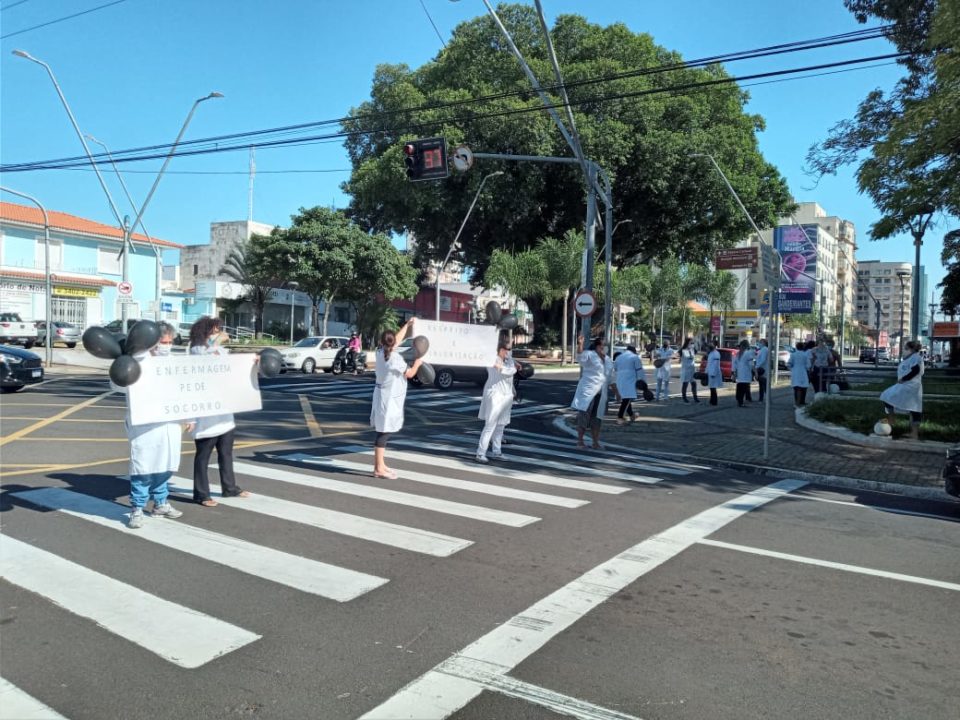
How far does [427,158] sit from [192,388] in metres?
9.05

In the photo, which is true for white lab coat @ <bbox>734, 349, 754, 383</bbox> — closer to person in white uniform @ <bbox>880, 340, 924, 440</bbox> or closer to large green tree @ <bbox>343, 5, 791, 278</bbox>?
person in white uniform @ <bbox>880, 340, 924, 440</bbox>

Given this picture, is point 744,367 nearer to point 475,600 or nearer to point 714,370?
point 714,370

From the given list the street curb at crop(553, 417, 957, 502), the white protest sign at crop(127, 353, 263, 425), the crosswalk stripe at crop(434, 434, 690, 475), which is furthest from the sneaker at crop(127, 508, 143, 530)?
the street curb at crop(553, 417, 957, 502)

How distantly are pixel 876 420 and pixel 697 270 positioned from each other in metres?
51.5

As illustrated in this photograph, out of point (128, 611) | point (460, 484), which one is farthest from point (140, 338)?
point (460, 484)

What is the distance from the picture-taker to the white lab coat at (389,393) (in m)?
8.59

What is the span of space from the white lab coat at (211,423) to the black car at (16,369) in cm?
1324

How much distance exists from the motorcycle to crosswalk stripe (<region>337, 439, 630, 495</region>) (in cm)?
1794

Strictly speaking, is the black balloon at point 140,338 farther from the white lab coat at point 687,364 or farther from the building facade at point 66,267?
the building facade at point 66,267

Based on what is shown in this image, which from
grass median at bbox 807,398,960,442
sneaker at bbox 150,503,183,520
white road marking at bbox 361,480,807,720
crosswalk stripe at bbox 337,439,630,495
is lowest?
white road marking at bbox 361,480,807,720

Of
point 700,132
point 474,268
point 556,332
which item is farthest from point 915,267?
point 474,268

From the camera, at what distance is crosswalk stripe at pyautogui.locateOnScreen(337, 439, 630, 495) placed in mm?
8665

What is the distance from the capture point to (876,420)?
44.3 ft

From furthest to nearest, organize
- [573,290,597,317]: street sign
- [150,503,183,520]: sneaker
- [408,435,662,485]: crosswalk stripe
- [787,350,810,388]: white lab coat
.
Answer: [787,350,810,388]: white lab coat < [573,290,597,317]: street sign < [408,435,662,485]: crosswalk stripe < [150,503,183,520]: sneaker
